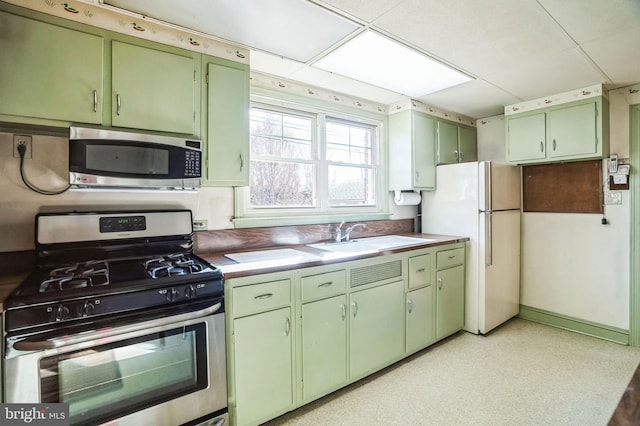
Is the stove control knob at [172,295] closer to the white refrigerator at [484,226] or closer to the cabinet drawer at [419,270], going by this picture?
the cabinet drawer at [419,270]

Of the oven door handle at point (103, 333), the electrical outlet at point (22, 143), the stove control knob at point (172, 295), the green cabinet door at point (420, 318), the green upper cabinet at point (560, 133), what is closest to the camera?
the oven door handle at point (103, 333)

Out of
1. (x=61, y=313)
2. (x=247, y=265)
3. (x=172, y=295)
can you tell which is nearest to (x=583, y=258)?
(x=247, y=265)

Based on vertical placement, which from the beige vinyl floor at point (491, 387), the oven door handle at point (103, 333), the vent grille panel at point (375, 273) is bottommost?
the beige vinyl floor at point (491, 387)

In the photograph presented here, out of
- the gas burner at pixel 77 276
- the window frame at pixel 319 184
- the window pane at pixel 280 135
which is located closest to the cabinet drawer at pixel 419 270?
the window frame at pixel 319 184

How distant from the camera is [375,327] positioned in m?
2.34

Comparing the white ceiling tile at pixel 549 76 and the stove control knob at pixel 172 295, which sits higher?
the white ceiling tile at pixel 549 76

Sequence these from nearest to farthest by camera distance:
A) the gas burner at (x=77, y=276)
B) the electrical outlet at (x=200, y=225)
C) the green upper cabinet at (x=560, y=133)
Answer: the gas burner at (x=77, y=276)
the electrical outlet at (x=200, y=225)
the green upper cabinet at (x=560, y=133)

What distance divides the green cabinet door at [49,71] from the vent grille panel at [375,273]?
5.83 ft

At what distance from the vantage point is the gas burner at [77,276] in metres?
1.35

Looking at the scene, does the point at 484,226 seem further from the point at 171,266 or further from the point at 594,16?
the point at 171,266

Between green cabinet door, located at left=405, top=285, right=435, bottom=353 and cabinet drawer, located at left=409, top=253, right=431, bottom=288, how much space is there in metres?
0.06

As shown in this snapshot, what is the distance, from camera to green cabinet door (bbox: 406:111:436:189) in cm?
324

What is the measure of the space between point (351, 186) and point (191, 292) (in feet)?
6.83

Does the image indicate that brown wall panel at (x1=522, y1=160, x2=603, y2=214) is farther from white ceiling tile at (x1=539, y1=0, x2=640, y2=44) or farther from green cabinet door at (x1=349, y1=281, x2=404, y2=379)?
green cabinet door at (x1=349, y1=281, x2=404, y2=379)
